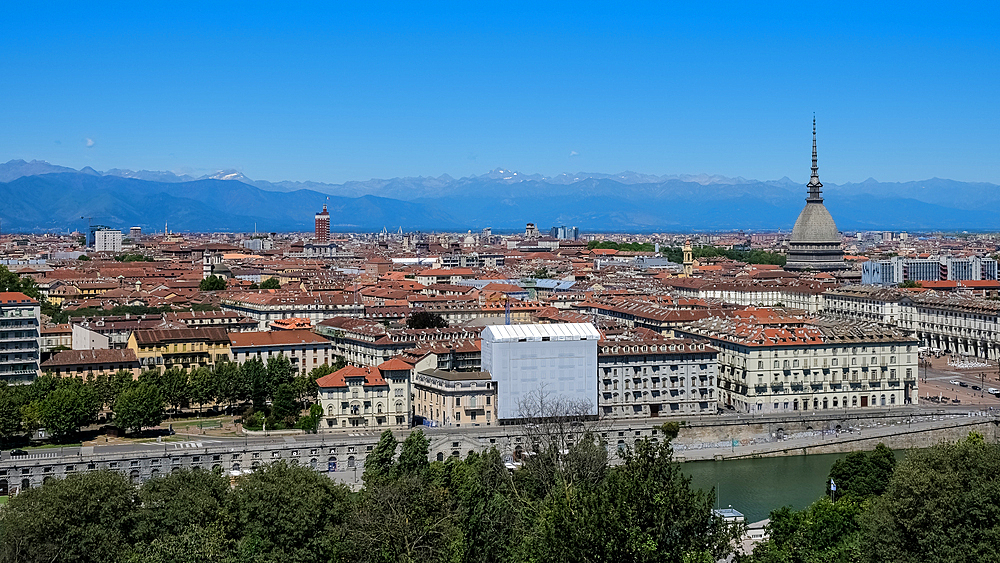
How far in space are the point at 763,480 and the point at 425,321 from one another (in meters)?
19.5

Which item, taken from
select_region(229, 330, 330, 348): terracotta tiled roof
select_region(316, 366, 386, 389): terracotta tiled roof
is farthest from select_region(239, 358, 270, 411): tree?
select_region(229, 330, 330, 348): terracotta tiled roof

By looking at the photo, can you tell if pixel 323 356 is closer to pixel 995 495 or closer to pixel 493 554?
pixel 493 554

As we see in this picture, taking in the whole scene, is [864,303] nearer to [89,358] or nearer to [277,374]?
[277,374]

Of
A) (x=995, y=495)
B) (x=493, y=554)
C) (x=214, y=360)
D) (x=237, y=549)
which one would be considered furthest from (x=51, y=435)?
(x=995, y=495)

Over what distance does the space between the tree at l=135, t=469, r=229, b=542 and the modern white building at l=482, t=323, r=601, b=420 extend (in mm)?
13308

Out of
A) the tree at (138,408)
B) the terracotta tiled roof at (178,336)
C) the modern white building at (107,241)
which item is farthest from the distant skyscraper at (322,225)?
the tree at (138,408)

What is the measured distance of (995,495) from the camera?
1938cm

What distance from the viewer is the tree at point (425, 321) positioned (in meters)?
46.8

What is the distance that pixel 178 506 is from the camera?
20797 millimetres

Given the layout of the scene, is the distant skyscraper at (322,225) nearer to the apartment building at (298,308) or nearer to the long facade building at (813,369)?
the apartment building at (298,308)

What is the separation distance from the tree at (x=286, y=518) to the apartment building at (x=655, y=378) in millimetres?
15864

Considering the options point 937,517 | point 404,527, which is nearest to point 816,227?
point 937,517

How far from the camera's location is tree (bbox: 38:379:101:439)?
31.8 metres

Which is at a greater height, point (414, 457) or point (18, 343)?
point (18, 343)
